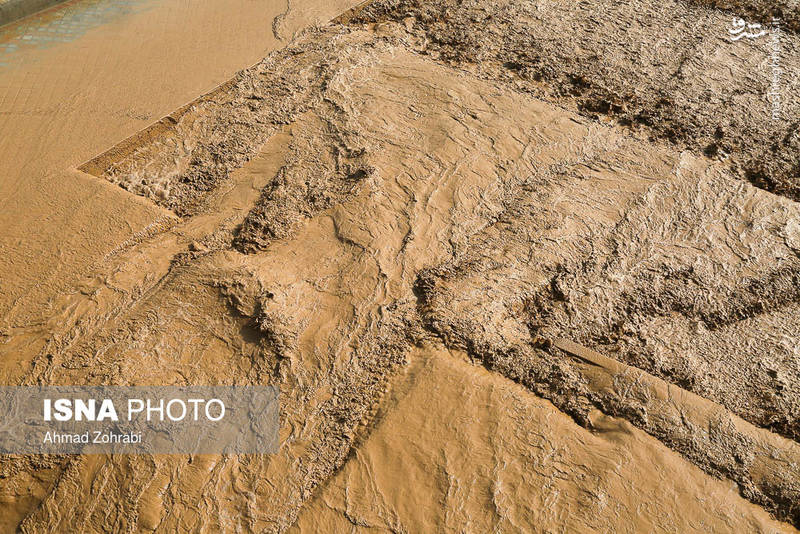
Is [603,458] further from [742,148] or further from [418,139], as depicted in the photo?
[742,148]

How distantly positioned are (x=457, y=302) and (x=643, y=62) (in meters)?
3.49

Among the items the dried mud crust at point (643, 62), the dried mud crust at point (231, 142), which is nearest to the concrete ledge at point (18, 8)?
the dried mud crust at point (231, 142)

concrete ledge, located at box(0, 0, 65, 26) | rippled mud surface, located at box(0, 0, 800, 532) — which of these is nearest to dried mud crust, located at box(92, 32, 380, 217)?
rippled mud surface, located at box(0, 0, 800, 532)

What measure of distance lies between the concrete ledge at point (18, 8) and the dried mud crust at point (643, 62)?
10.4 feet

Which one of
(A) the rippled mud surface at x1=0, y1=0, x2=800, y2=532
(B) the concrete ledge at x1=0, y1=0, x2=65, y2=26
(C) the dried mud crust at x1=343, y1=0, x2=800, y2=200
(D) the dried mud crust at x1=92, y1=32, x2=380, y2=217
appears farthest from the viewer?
(B) the concrete ledge at x1=0, y1=0, x2=65, y2=26

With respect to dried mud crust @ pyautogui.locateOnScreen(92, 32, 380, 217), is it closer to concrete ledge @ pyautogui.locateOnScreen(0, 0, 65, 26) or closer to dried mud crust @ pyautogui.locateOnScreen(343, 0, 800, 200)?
dried mud crust @ pyautogui.locateOnScreen(343, 0, 800, 200)

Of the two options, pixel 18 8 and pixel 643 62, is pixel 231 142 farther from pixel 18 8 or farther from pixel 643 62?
pixel 643 62

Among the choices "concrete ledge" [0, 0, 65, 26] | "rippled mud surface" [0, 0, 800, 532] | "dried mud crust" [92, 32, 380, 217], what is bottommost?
"rippled mud surface" [0, 0, 800, 532]

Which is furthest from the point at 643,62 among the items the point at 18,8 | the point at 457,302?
the point at 18,8

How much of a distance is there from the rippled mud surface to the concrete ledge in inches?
95.8

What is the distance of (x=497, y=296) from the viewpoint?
10.8 feet

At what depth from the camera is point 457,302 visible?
127 inches

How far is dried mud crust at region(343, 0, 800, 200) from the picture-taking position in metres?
4.48

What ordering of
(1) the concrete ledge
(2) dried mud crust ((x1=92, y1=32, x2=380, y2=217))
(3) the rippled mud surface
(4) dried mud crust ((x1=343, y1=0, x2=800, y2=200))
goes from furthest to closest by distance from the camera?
(1) the concrete ledge → (4) dried mud crust ((x1=343, y1=0, x2=800, y2=200)) → (2) dried mud crust ((x1=92, y1=32, x2=380, y2=217)) → (3) the rippled mud surface
